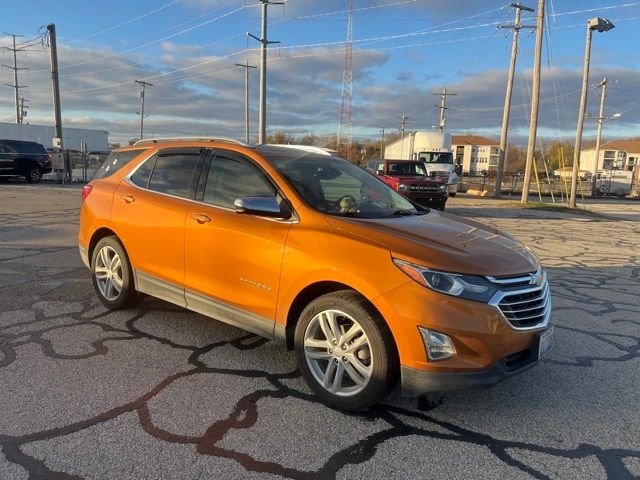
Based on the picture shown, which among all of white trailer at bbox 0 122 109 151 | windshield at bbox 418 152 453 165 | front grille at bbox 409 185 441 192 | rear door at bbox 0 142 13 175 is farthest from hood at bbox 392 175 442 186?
white trailer at bbox 0 122 109 151

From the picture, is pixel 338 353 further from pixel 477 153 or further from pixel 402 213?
pixel 477 153

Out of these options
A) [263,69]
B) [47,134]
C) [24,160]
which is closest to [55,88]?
[24,160]

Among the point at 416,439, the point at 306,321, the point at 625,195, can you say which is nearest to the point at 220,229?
the point at 306,321

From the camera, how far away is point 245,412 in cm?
317

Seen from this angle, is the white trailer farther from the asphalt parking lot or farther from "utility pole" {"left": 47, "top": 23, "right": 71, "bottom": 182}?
the asphalt parking lot

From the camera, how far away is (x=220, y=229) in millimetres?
3889

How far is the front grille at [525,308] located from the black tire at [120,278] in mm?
3443

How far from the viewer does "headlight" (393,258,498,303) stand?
2.92 m

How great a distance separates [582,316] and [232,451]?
4.32 meters

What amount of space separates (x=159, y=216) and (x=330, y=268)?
78.3 inches

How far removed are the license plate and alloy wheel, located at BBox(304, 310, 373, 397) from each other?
3.63 ft

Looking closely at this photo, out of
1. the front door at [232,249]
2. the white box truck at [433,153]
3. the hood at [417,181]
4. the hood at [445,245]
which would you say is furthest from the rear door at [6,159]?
the hood at [445,245]

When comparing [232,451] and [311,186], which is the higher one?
[311,186]

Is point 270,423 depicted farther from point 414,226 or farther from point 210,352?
point 414,226
